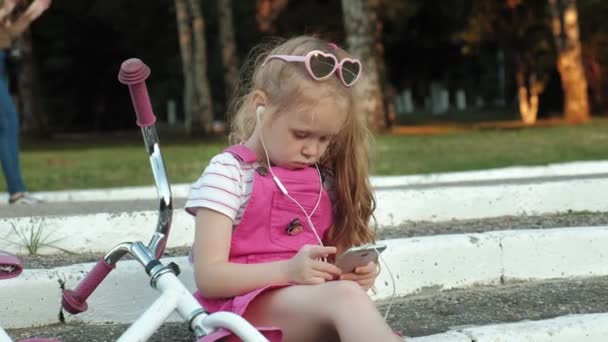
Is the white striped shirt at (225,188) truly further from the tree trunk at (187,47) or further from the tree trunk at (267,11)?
the tree trunk at (267,11)

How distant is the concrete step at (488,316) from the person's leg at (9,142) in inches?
153

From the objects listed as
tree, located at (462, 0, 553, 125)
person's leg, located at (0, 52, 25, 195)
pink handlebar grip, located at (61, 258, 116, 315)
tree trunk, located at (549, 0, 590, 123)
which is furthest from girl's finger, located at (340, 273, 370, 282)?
tree, located at (462, 0, 553, 125)

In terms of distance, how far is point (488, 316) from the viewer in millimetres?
4168

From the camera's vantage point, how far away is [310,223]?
11.2 feet

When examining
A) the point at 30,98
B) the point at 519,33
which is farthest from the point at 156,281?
the point at 519,33

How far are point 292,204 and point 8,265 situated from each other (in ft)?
3.62

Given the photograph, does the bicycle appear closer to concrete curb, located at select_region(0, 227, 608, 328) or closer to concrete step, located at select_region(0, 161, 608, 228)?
concrete curb, located at select_region(0, 227, 608, 328)

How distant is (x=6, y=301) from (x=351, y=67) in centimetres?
179

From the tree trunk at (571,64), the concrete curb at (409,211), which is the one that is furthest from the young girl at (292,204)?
the tree trunk at (571,64)

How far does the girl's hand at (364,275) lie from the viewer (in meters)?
3.23

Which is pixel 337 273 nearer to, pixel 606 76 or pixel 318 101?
pixel 318 101

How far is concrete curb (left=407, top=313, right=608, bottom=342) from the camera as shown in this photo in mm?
3520

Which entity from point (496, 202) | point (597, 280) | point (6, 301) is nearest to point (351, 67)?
point (6, 301)

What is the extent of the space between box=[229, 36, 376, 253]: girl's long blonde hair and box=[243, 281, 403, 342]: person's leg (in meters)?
0.45
